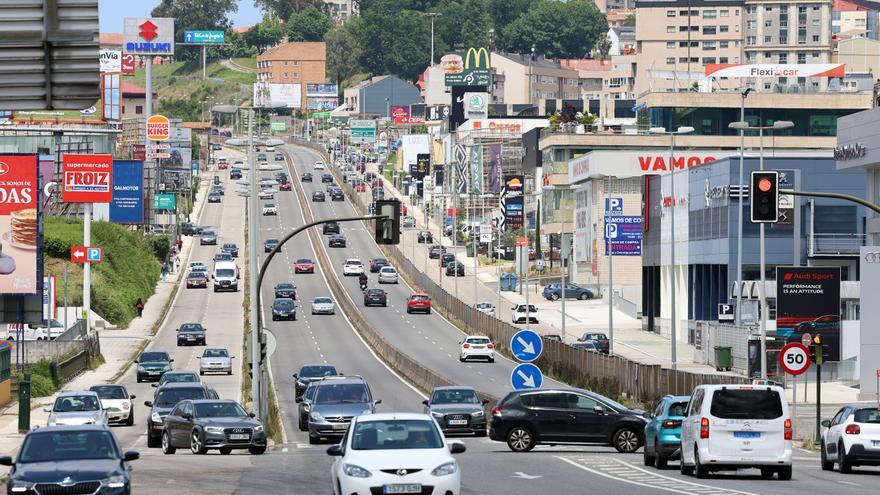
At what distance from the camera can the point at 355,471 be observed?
64.7 ft

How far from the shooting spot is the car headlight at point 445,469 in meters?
19.6

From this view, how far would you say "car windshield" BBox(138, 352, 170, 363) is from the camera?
223ft

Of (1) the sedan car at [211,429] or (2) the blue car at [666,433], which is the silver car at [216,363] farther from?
(2) the blue car at [666,433]

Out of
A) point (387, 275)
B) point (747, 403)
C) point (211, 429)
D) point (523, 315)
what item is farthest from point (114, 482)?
point (387, 275)

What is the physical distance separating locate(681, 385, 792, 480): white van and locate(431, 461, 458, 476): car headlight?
7.75 m

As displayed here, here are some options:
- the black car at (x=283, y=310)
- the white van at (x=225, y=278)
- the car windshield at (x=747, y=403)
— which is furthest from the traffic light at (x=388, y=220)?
the white van at (x=225, y=278)

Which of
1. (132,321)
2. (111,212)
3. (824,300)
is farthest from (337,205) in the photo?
(824,300)

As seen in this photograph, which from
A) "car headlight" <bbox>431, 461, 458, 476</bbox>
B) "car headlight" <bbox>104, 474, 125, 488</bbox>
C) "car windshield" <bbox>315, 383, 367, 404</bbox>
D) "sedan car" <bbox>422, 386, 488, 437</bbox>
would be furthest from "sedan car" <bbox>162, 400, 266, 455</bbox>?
"car headlight" <bbox>431, 461, 458, 476</bbox>

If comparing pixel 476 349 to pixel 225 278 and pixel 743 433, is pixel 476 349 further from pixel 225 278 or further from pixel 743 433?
pixel 743 433

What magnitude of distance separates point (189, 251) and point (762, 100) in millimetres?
53605

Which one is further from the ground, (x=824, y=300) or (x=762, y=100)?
(x=762, y=100)

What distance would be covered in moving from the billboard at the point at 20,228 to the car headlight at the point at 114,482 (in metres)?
53.6

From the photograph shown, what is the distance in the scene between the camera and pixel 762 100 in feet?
476

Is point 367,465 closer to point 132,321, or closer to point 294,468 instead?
point 294,468
